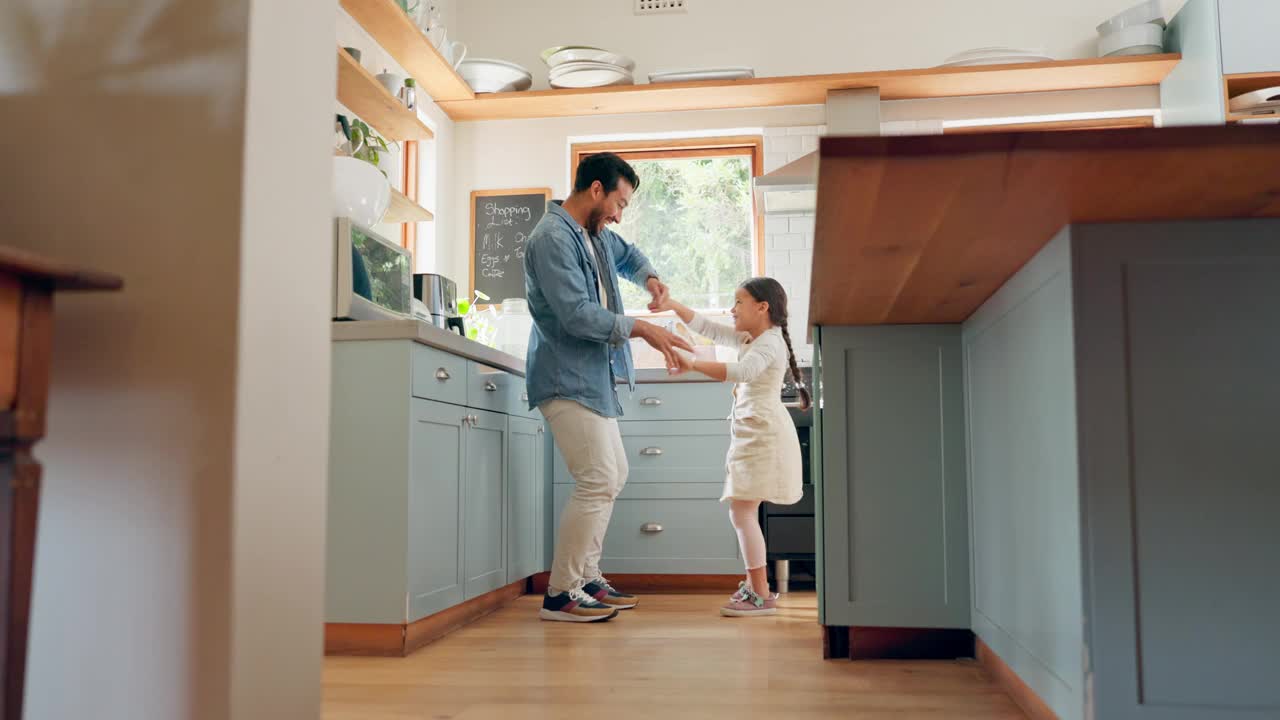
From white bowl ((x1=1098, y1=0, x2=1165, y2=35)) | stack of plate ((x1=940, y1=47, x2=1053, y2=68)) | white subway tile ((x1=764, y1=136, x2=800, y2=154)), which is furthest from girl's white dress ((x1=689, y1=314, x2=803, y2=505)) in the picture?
white bowl ((x1=1098, y1=0, x2=1165, y2=35))

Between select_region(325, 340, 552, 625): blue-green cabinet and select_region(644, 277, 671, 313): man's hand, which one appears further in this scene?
select_region(644, 277, 671, 313): man's hand

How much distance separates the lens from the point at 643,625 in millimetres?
2975

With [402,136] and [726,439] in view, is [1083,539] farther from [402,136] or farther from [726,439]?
[402,136]

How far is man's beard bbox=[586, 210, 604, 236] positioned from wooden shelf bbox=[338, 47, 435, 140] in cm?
84

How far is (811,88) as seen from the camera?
4.32 m

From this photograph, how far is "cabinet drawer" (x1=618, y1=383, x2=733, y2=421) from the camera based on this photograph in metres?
3.81

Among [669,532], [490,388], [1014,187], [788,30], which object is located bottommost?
[669,532]

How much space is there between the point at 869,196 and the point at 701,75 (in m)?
3.22

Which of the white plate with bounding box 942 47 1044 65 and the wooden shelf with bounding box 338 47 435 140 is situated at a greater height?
the white plate with bounding box 942 47 1044 65

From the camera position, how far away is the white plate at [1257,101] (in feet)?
12.0

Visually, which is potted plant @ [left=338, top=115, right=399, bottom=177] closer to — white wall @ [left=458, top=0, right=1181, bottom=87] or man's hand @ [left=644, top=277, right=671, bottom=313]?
man's hand @ [left=644, top=277, right=671, bottom=313]

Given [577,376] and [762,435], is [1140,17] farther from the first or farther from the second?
[577,376]

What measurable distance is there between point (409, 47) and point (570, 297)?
1.40 metres

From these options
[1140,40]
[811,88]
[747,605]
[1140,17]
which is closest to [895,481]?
[747,605]
